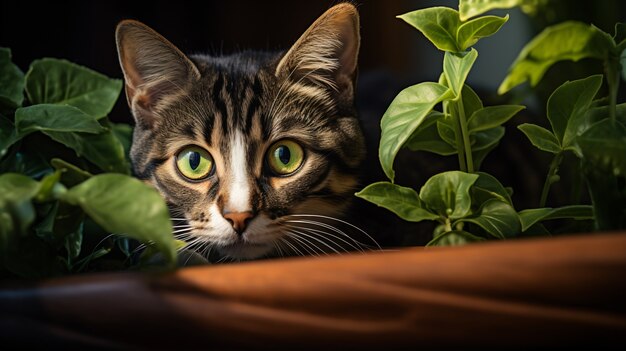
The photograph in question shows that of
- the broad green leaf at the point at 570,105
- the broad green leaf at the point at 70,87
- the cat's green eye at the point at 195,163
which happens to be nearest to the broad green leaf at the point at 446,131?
the broad green leaf at the point at 570,105

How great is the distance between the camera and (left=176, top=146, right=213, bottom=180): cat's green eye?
954mm

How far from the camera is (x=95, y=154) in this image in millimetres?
870

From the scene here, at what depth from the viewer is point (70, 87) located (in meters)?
0.93

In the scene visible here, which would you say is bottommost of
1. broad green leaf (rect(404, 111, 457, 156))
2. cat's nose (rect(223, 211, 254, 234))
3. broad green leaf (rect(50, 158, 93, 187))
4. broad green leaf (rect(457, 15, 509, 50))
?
cat's nose (rect(223, 211, 254, 234))

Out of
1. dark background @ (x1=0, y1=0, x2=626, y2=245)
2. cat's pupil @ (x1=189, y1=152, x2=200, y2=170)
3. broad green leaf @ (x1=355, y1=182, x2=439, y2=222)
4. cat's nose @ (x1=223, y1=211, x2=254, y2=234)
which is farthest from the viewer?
dark background @ (x1=0, y1=0, x2=626, y2=245)

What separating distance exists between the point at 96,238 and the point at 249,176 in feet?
0.84

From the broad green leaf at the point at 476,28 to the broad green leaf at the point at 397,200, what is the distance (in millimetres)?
196

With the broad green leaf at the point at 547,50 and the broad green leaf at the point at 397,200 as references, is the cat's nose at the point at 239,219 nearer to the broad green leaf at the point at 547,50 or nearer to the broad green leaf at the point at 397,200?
the broad green leaf at the point at 397,200

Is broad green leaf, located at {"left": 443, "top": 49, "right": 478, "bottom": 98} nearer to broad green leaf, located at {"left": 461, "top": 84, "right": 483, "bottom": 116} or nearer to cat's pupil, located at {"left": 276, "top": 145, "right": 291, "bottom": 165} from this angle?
broad green leaf, located at {"left": 461, "top": 84, "right": 483, "bottom": 116}

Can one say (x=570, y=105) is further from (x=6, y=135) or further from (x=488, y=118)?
(x=6, y=135)

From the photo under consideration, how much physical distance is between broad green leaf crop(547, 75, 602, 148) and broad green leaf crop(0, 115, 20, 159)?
69 cm

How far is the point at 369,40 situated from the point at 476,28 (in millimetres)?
1850

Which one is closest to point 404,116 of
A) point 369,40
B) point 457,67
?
point 457,67

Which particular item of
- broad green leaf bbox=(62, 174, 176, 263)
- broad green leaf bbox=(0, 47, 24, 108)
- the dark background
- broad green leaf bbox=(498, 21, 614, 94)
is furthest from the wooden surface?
the dark background
